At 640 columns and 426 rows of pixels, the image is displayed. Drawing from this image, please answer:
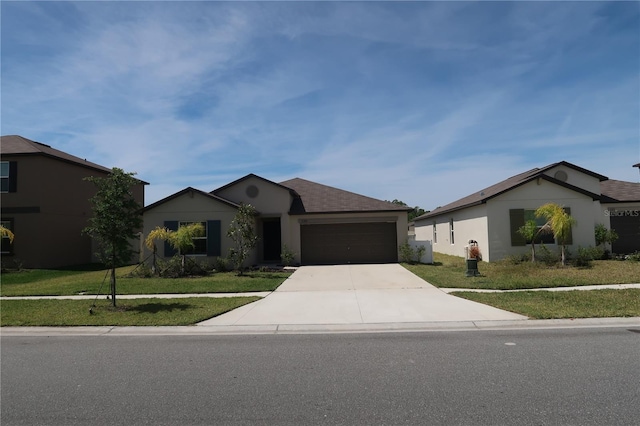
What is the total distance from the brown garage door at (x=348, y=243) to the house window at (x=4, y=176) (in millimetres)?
14694

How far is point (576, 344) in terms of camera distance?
21.9 feet

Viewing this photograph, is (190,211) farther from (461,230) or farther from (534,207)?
(534,207)

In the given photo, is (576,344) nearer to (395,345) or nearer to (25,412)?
(395,345)

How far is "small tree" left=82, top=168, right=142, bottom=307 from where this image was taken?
1062 cm

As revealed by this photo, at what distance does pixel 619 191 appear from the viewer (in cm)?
2336

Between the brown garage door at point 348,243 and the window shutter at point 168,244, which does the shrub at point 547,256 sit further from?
the window shutter at point 168,244

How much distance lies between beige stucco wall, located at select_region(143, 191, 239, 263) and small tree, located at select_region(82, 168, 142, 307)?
9028 millimetres

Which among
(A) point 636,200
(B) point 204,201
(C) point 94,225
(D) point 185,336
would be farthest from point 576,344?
(A) point 636,200

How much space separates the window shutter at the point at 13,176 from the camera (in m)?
20.5

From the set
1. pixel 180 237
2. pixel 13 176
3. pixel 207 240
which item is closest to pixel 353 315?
pixel 180 237

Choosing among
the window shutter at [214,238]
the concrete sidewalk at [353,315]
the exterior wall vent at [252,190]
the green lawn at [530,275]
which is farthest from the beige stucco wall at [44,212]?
the green lawn at [530,275]

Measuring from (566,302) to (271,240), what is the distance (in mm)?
16335

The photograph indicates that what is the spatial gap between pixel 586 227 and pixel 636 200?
454cm

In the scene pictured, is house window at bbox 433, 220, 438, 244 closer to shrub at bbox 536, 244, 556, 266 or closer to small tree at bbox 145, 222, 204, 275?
shrub at bbox 536, 244, 556, 266
